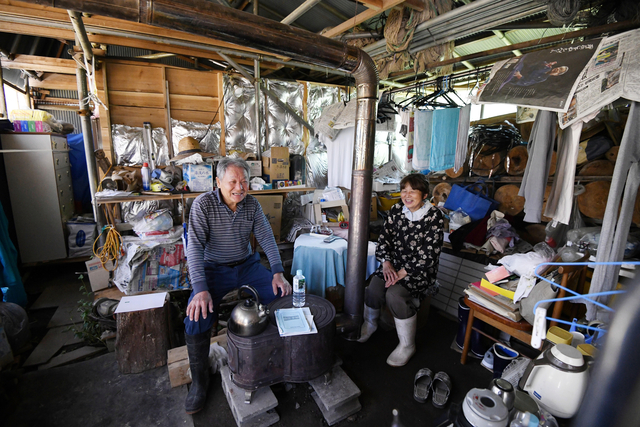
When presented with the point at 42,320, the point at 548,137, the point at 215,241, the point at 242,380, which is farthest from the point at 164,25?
the point at 42,320

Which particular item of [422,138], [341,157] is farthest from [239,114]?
[422,138]

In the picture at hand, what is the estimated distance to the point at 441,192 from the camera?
491cm

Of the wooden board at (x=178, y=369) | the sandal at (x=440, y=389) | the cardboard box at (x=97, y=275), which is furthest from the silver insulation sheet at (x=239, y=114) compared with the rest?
the sandal at (x=440, y=389)

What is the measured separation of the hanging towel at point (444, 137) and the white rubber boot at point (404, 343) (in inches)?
80.4

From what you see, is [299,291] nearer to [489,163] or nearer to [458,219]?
[458,219]

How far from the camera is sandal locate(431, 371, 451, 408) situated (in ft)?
7.61

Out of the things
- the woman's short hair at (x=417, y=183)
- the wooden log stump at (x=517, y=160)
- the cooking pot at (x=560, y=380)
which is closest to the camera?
the cooking pot at (x=560, y=380)

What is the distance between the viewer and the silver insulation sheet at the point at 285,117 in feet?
18.7

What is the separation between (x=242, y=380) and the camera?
2.07 meters

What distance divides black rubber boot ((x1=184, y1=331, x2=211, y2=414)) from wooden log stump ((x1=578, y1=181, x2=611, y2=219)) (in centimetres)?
421

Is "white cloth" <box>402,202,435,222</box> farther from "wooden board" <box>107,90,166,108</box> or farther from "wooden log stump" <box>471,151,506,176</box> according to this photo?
"wooden board" <box>107,90,166,108</box>

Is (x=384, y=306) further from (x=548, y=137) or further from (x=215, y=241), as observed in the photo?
(x=548, y=137)

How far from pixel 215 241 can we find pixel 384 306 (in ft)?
6.62

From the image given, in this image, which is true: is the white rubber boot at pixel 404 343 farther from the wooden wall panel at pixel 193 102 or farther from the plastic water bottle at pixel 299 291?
the wooden wall panel at pixel 193 102
